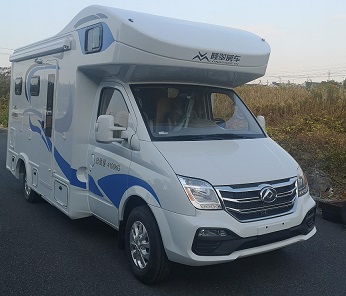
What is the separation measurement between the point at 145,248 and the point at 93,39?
2585 mm

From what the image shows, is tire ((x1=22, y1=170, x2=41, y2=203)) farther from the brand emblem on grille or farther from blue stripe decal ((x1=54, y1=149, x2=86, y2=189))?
the brand emblem on grille

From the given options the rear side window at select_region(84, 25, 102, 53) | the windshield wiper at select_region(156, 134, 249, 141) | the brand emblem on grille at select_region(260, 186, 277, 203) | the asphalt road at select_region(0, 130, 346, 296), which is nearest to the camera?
the brand emblem on grille at select_region(260, 186, 277, 203)

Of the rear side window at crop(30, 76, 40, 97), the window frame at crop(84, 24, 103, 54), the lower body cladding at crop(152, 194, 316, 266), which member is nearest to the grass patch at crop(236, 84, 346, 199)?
the lower body cladding at crop(152, 194, 316, 266)

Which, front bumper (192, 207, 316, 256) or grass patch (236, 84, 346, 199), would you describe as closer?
front bumper (192, 207, 316, 256)

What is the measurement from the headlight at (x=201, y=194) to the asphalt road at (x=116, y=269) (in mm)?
961

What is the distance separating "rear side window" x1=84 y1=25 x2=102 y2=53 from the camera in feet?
17.6

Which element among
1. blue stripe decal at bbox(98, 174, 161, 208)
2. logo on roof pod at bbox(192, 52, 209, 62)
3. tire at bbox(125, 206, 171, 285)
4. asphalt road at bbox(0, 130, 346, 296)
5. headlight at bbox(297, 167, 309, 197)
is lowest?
asphalt road at bbox(0, 130, 346, 296)

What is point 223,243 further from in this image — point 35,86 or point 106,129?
point 35,86

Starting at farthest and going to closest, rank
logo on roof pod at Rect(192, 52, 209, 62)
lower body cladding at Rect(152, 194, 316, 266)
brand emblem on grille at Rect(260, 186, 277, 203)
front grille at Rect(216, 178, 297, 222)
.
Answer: logo on roof pod at Rect(192, 52, 209, 62)
brand emblem on grille at Rect(260, 186, 277, 203)
front grille at Rect(216, 178, 297, 222)
lower body cladding at Rect(152, 194, 316, 266)

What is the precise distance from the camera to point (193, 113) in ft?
18.1

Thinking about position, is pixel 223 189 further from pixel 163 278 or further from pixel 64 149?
pixel 64 149

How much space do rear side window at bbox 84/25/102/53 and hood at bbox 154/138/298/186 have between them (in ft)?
5.00

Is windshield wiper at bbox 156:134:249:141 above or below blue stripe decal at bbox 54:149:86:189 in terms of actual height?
above

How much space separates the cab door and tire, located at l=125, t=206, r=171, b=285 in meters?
0.40
